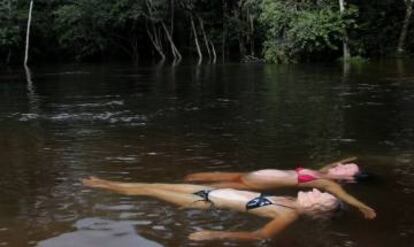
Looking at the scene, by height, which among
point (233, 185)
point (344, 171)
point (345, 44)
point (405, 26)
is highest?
point (405, 26)

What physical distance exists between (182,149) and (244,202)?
211 inches

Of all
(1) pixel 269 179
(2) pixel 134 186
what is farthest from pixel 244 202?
(2) pixel 134 186

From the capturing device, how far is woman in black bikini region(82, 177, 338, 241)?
8492 mm

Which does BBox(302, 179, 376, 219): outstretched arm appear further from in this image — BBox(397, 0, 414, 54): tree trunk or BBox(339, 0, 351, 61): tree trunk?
BBox(397, 0, 414, 54): tree trunk

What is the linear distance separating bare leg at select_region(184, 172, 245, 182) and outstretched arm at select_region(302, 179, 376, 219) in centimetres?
116

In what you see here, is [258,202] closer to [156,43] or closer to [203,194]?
[203,194]

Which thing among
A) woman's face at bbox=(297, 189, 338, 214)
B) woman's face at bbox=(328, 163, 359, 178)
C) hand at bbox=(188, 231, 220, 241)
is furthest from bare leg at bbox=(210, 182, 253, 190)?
hand at bbox=(188, 231, 220, 241)

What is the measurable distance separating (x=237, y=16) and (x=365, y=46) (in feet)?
50.5

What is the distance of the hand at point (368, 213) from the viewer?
9.28m

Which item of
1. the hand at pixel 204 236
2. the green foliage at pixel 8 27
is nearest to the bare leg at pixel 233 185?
the hand at pixel 204 236

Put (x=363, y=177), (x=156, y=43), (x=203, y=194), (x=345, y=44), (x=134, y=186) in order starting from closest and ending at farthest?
1. (x=203, y=194)
2. (x=134, y=186)
3. (x=363, y=177)
4. (x=345, y=44)
5. (x=156, y=43)

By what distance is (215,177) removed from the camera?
36.9 ft

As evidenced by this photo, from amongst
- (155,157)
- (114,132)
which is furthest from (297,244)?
(114,132)

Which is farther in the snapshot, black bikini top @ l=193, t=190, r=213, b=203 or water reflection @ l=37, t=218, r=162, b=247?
black bikini top @ l=193, t=190, r=213, b=203
